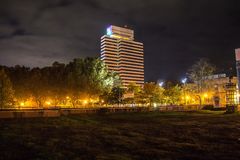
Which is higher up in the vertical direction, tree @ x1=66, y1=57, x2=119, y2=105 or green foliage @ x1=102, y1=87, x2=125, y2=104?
tree @ x1=66, y1=57, x2=119, y2=105

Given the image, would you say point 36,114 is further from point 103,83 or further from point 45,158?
point 103,83

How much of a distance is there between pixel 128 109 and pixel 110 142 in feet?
139

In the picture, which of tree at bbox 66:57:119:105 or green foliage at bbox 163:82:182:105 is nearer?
tree at bbox 66:57:119:105

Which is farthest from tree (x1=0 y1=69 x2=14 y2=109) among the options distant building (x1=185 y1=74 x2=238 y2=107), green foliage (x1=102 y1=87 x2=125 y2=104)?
distant building (x1=185 y1=74 x2=238 y2=107)

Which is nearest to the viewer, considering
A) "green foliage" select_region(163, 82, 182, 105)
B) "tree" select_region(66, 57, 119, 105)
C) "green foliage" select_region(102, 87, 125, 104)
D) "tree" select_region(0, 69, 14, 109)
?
"tree" select_region(0, 69, 14, 109)

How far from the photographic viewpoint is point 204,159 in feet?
37.7

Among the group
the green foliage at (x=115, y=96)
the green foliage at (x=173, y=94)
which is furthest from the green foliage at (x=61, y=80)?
the green foliage at (x=173, y=94)

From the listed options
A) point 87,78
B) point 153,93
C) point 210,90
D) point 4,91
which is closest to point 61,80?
point 87,78

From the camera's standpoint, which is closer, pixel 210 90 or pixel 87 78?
pixel 87 78

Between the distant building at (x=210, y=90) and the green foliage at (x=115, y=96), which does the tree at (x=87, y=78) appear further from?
the distant building at (x=210, y=90)

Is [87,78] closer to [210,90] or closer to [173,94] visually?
[173,94]

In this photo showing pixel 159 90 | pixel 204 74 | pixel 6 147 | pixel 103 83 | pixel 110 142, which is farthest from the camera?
pixel 159 90

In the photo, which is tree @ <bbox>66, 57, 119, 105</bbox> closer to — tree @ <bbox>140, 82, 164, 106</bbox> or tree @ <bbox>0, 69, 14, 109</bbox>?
tree @ <bbox>0, 69, 14, 109</bbox>

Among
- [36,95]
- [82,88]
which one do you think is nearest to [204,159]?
[82,88]
